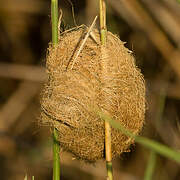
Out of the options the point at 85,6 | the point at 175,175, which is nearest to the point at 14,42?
the point at 85,6

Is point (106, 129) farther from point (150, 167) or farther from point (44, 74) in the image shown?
point (44, 74)

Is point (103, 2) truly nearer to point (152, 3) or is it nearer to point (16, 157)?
point (152, 3)

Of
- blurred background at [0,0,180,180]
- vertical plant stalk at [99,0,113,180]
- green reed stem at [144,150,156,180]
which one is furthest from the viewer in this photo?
blurred background at [0,0,180,180]

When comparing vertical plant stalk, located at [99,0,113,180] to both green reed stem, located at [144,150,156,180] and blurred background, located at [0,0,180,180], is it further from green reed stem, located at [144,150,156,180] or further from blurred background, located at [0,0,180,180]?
blurred background, located at [0,0,180,180]

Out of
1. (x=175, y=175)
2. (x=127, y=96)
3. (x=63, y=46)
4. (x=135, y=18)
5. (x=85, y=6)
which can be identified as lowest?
(x=175, y=175)

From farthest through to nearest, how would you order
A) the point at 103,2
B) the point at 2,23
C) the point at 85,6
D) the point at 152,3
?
the point at 2,23 < the point at 85,6 < the point at 152,3 < the point at 103,2

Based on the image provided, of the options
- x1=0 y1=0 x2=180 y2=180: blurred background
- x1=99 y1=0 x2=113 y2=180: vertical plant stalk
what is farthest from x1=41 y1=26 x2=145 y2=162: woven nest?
x1=0 y1=0 x2=180 y2=180: blurred background
